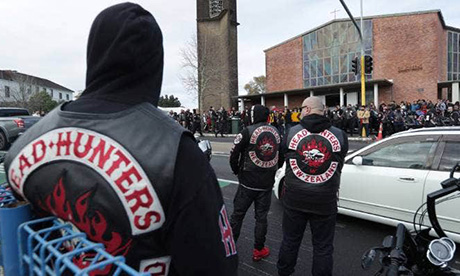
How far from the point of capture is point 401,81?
2892 centimetres

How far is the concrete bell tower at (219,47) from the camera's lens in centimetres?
3441

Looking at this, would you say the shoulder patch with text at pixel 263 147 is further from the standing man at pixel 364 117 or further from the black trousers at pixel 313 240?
the standing man at pixel 364 117

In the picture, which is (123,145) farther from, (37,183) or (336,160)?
(336,160)

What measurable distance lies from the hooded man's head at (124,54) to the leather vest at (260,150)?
9.45ft

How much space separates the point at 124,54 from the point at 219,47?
116ft

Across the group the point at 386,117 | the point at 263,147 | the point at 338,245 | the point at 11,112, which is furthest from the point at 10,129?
the point at 386,117

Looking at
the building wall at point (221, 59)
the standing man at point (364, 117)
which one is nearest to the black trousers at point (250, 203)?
the standing man at point (364, 117)

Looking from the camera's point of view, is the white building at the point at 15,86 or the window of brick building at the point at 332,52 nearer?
the window of brick building at the point at 332,52

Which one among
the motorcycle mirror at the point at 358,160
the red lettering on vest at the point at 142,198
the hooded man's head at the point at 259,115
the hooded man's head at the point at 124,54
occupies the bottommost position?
the motorcycle mirror at the point at 358,160

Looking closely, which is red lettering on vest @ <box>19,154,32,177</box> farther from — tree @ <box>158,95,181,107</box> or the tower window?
tree @ <box>158,95,181,107</box>

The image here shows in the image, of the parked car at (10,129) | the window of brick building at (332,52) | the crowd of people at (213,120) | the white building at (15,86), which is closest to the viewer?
the parked car at (10,129)

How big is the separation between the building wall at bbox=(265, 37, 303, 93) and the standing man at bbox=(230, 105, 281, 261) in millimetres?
33460

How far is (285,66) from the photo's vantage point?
37.6 meters

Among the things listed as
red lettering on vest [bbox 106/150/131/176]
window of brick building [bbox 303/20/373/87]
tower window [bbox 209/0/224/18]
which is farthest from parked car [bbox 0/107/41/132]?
window of brick building [bbox 303/20/373/87]
